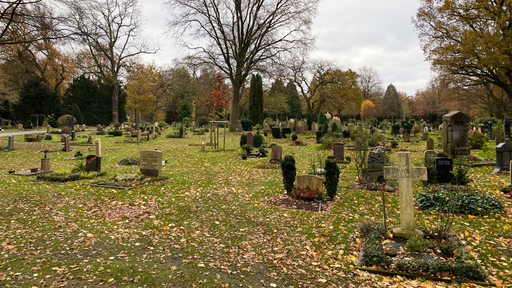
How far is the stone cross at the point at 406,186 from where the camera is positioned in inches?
266

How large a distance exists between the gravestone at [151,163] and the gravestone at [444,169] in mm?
9460

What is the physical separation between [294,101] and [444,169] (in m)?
63.9

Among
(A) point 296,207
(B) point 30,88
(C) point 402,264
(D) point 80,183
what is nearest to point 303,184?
(A) point 296,207

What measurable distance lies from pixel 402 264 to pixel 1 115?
57.9 m

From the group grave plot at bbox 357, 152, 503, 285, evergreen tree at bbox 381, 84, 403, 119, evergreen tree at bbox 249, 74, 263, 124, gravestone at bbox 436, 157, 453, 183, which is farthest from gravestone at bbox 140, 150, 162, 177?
evergreen tree at bbox 381, 84, 403, 119

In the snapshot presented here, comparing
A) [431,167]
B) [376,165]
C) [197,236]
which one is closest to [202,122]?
[376,165]

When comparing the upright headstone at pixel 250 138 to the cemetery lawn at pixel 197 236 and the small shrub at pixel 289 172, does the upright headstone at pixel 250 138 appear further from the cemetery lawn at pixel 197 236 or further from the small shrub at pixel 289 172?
the small shrub at pixel 289 172

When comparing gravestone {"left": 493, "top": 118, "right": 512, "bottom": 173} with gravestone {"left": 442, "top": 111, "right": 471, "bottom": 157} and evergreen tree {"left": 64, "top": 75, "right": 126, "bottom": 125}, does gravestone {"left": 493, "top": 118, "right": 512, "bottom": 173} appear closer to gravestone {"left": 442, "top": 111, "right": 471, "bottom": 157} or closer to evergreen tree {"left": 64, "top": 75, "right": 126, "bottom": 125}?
gravestone {"left": 442, "top": 111, "right": 471, "bottom": 157}

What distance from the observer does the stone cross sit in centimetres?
675

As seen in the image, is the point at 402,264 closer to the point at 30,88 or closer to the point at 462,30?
the point at 462,30

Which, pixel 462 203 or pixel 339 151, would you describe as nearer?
pixel 462 203

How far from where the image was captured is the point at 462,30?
28703 millimetres

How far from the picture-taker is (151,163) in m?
12.9

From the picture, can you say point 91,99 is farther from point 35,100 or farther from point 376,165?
point 376,165
